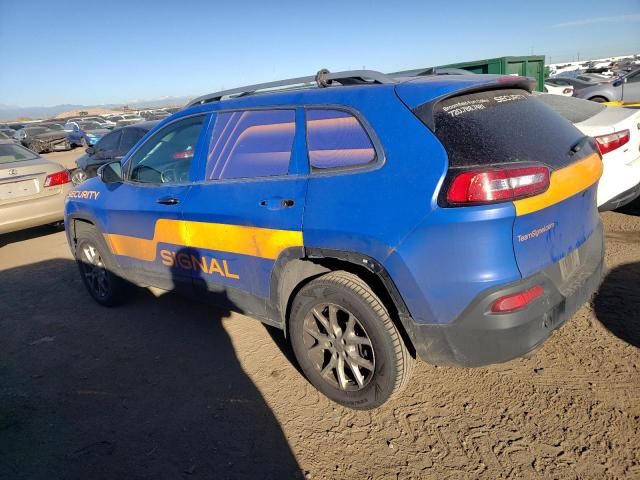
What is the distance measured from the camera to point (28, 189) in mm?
6480

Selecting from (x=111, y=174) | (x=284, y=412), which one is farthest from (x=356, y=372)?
(x=111, y=174)

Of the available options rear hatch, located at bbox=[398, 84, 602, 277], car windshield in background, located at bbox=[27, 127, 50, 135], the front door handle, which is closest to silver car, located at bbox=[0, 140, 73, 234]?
the front door handle

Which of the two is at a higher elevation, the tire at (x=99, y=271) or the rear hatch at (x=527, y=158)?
the rear hatch at (x=527, y=158)

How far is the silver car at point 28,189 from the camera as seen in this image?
624 centimetres

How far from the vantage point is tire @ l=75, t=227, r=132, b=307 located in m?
4.18

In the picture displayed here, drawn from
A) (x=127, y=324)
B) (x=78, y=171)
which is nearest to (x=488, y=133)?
(x=127, y=324)

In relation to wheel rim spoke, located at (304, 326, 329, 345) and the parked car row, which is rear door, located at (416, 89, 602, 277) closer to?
wheel rim spoke, located at (304, 326, 329, 345)

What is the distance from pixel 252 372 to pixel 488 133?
2.18m

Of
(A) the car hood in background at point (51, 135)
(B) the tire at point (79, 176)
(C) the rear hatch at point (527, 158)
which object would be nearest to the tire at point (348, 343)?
(C) the rear hatch at point (527, 158)

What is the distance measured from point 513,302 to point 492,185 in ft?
1.82

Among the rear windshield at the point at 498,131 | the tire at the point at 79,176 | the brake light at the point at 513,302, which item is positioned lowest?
the brake light at the point at 513,302

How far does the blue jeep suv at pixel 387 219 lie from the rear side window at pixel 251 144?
0.01 m

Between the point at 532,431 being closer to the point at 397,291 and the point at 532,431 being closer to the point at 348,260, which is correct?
the point at 397,291

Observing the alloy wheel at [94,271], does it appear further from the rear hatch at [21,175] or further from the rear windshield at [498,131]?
the rear windshield at [498,131]
